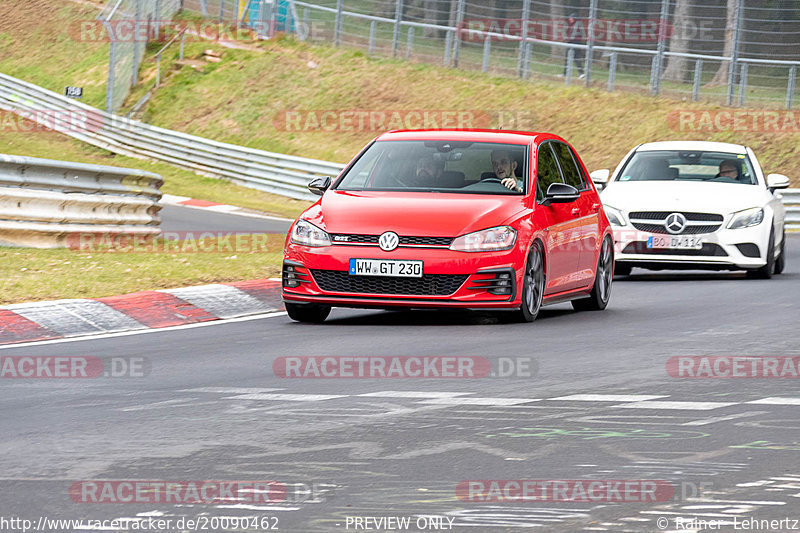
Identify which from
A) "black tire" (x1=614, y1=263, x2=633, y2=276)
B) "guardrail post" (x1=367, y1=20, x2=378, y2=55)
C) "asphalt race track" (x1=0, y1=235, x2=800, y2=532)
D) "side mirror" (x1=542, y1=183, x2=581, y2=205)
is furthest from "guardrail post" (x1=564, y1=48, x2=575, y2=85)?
"asphalt race track" (x1=0, y1=235, x2=800, y2=532)

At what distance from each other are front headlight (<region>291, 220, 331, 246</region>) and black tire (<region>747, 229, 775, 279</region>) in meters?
6.92

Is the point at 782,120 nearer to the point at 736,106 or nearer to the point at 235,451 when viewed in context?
the point at 736,106

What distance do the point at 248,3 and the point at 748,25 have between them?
1828 centimetres

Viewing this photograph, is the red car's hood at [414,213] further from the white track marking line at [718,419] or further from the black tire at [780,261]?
the black tire at [780,261]

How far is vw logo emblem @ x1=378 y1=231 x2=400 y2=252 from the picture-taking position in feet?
37.1

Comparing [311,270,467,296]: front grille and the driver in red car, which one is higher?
the driver in red car

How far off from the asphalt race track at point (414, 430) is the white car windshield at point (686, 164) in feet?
22.1

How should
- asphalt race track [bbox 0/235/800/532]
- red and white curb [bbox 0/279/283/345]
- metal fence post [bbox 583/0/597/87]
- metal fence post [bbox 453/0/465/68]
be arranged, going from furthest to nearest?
metal fence post [bbox 453/0/465/68]
metal fence post [bbox 583/0/597/87]
red and white curb [bbox 0/279/283/345]
asphalt race track [bbox 0/235/800/532]

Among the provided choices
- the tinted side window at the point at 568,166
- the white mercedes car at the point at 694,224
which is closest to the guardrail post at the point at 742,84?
the white mercedes car at the point at 694,224

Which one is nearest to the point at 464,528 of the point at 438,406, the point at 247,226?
the point at 438,406

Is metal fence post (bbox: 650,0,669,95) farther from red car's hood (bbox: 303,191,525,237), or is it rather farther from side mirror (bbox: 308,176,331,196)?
red car's hood (bbox: 303,191,525,237)

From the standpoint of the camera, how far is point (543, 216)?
1216cm

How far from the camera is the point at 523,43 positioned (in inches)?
1511

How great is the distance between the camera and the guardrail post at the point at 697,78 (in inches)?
1369
